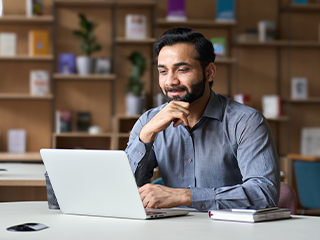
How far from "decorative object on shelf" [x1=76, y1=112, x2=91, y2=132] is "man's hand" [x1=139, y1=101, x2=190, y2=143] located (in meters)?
3.21

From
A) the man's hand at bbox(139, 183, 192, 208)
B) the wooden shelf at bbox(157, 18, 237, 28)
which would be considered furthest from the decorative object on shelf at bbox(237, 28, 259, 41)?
the man's hand at bbox(139, 183, 192, 208)

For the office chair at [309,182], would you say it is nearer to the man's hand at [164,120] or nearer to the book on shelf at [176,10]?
the book on shelf at [176,10]

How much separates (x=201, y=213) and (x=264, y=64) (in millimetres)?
4012

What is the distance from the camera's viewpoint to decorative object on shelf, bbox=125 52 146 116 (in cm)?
462

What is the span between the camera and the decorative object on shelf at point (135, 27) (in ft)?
15.5

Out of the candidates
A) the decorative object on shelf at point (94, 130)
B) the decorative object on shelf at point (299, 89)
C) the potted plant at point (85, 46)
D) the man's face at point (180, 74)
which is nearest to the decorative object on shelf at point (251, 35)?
the decorative object on shelf at point (299, 89)

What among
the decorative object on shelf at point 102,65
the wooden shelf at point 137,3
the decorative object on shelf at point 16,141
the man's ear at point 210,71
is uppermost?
the wooden shelf at point 137,3

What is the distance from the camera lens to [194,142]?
1747mm

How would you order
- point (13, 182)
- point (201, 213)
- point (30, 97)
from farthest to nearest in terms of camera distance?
point (30, 97) < point (13, 182) < point (201, 213)

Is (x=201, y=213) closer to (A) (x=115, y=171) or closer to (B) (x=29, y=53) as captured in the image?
Answer: (A) (x=115, y=171)

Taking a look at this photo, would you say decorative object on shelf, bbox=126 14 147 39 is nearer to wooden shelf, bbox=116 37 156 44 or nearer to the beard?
wooden shelf, bbox=116 37 156 44

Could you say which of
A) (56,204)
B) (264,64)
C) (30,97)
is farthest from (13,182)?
(264,64)

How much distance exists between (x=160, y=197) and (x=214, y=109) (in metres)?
0.53

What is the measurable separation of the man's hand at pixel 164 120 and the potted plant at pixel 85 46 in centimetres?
311
